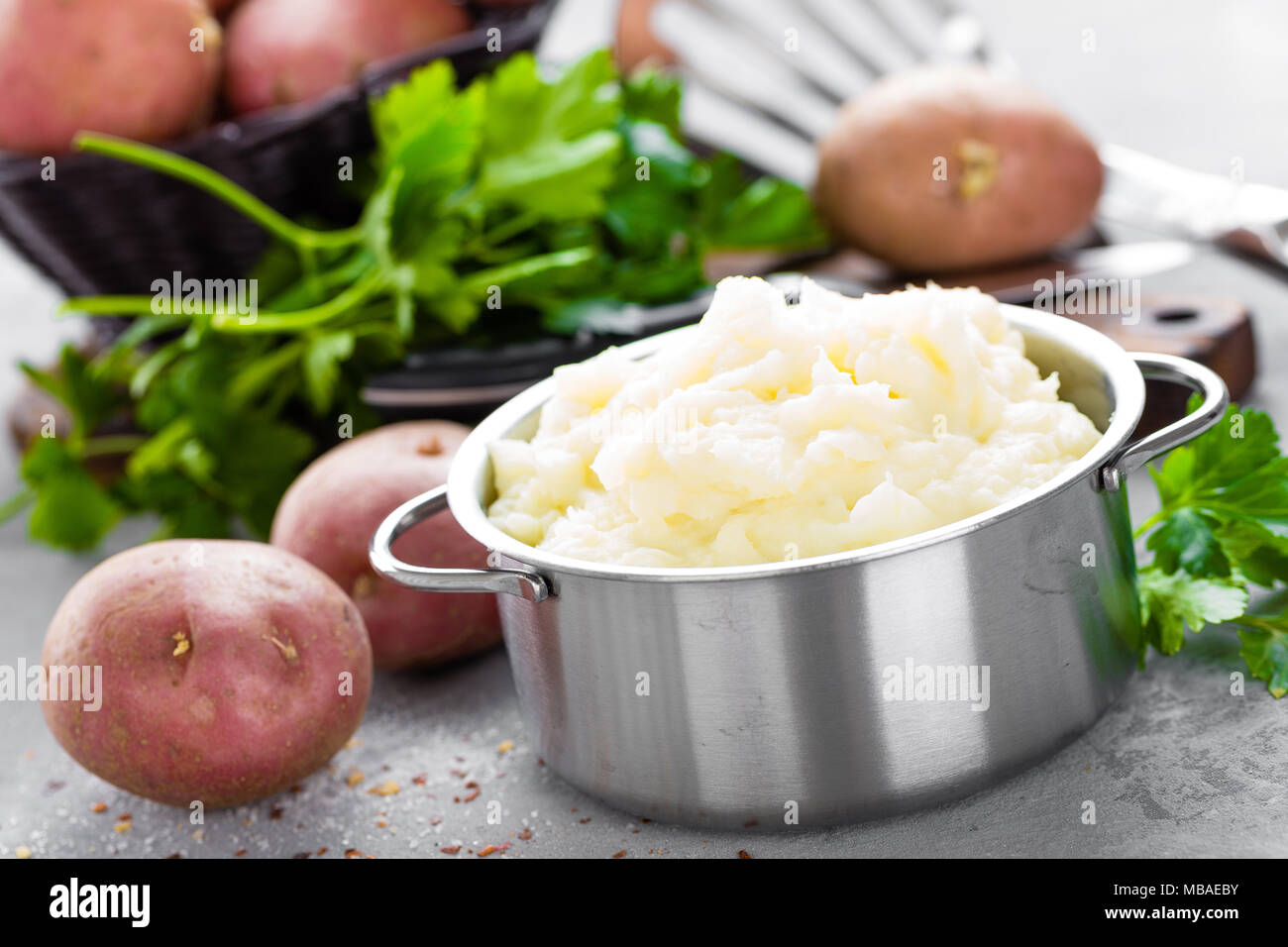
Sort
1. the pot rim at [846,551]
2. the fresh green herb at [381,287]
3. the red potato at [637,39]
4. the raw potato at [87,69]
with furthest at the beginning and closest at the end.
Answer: the red potato at [637,39], the raw potato at [87,69], the fresh green herb at [381,287], the pot rim at [846,551]

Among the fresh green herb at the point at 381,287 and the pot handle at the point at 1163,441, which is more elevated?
the fresh green herb at the point at 381,287

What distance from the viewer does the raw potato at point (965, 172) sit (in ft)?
7.88

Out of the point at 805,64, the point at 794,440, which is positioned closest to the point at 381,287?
the point at 794,440

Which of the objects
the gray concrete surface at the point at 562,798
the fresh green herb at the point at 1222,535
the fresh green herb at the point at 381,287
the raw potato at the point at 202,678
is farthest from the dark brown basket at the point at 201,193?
the fresh green herb at the point at 1222,535

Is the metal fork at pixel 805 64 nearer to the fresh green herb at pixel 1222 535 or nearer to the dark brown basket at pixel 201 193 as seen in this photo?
the dark brown basket at pixel 201 193

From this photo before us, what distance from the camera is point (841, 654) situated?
1.28 metres

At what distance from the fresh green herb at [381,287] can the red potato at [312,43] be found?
13 centimetres

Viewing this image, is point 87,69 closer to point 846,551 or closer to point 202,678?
point 202,678

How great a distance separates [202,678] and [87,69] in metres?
1.15

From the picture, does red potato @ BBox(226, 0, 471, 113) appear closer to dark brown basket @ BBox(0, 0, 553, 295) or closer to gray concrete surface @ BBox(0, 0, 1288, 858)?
dark brown basket @ BBox(0, 0, 553, 295)

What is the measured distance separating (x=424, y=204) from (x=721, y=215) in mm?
667

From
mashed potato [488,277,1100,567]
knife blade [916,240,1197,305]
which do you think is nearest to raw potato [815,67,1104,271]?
knife blade [916,240,1197,305]

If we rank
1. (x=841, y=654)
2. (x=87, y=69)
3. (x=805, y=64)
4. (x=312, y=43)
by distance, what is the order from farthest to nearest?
(x=805, y=64), (x=312, y=43), (x=87, y=69), (x=841, y=654)
